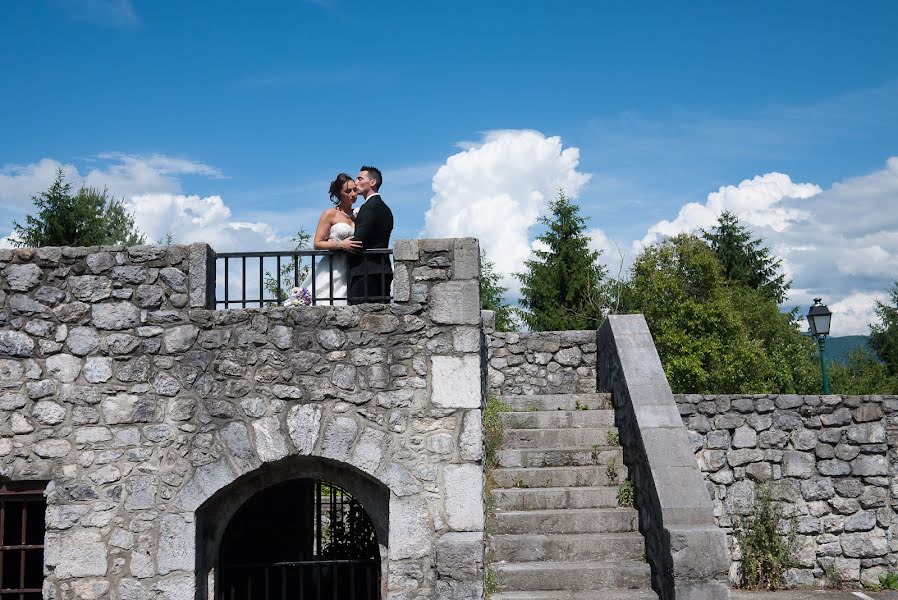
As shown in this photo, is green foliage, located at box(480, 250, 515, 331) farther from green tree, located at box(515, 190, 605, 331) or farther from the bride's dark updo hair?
the bride's dark updo hair

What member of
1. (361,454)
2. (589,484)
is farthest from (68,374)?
(589,484)

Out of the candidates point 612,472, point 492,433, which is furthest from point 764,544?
point 492,433

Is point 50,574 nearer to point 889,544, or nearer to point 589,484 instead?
point 589,484

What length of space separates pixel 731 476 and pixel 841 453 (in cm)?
123

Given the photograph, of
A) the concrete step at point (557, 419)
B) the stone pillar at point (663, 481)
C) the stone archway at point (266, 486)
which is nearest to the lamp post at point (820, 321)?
the stone pillar at point (663, 481)

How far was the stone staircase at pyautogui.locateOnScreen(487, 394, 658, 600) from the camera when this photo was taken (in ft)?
21.6

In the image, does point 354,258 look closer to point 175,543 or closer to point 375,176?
point 375,176

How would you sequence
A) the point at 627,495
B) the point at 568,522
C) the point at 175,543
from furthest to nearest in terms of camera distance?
the point at 627,495, the point at 568,522, the point at 175,543

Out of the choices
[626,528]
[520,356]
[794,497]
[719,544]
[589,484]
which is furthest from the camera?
[520,356]

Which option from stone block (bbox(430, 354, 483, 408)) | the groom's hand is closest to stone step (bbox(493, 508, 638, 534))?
stone block (bbox(430, 354, 483, 408))

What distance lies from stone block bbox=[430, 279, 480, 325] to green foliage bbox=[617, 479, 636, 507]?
2259 mm

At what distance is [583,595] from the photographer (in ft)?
21.3

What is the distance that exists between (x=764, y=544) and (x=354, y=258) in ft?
17.4

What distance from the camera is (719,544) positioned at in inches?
235
